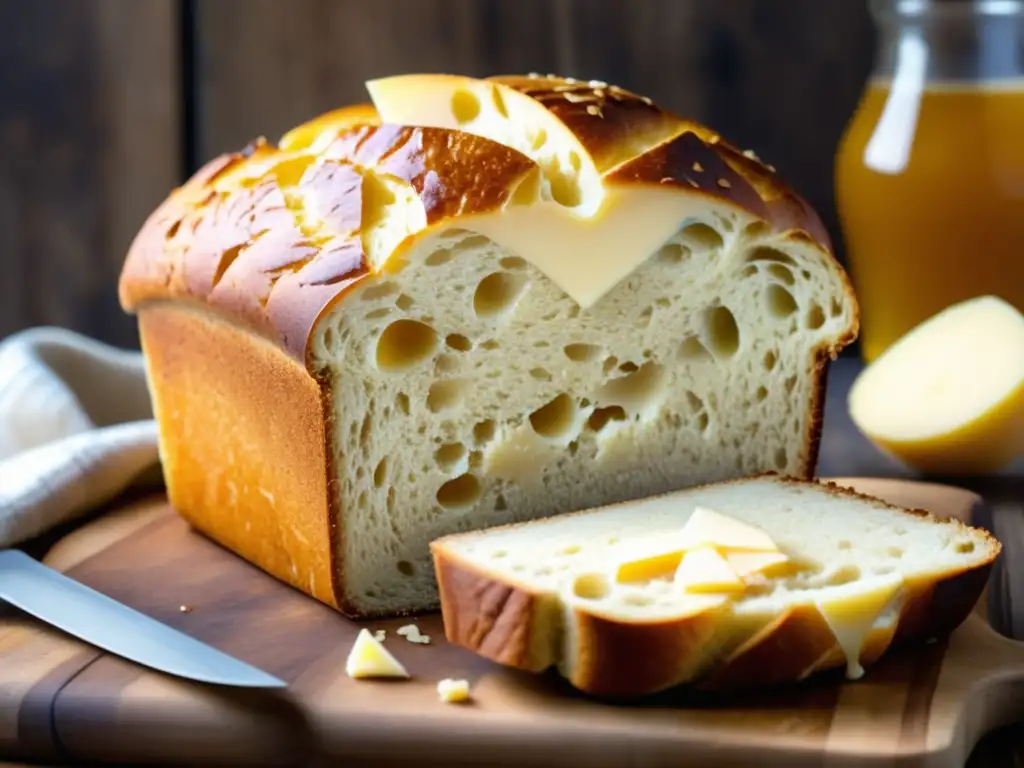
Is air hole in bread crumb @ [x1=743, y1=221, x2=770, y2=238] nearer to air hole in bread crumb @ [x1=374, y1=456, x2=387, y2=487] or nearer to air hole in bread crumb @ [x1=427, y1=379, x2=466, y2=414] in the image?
air hole in bread crumb @ [x1=427, y1=379, x2=466, y2=414]

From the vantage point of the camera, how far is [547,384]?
6.31 ft

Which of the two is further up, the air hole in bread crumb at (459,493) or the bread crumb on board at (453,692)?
the air hole in bread crumb at (459,493)

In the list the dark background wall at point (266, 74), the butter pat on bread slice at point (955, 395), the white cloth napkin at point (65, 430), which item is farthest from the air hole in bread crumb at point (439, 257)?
the dark background wall at point (266, 74)

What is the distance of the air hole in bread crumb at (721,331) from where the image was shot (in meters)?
2.02

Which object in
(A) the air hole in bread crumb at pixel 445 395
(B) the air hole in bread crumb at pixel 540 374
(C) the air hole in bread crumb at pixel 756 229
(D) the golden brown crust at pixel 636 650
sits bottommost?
(D) the golden brown crust at pixel 636 650

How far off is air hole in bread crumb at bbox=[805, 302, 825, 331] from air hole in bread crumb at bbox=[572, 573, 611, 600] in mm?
658

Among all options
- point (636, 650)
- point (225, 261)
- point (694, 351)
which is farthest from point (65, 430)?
point (636, 650)

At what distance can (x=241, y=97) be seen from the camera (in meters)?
3.61

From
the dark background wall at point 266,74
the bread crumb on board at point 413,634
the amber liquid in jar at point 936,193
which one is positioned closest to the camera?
the bread crumb on board at point 413,634

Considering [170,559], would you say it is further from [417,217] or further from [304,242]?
[417,217]

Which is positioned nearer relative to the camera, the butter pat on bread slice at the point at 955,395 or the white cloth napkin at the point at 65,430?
the white cloth napkin at the point at 65,430

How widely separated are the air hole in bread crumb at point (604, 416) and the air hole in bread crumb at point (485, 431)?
0.52 feet

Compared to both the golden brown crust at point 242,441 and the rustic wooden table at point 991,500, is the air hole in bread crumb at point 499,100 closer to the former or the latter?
the golden brown crust at point 242,441

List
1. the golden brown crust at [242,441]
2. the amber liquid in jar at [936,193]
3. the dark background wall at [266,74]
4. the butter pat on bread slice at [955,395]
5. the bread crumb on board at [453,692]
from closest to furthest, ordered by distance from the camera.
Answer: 1. the bread crumb on board at [453,692]
2. the golden brown crust at [242,441]
3. the butter pat on bread slice at [955,395]
4. the amber liquid in jar at [936,193]
5. the dark background wall at [266,74]
